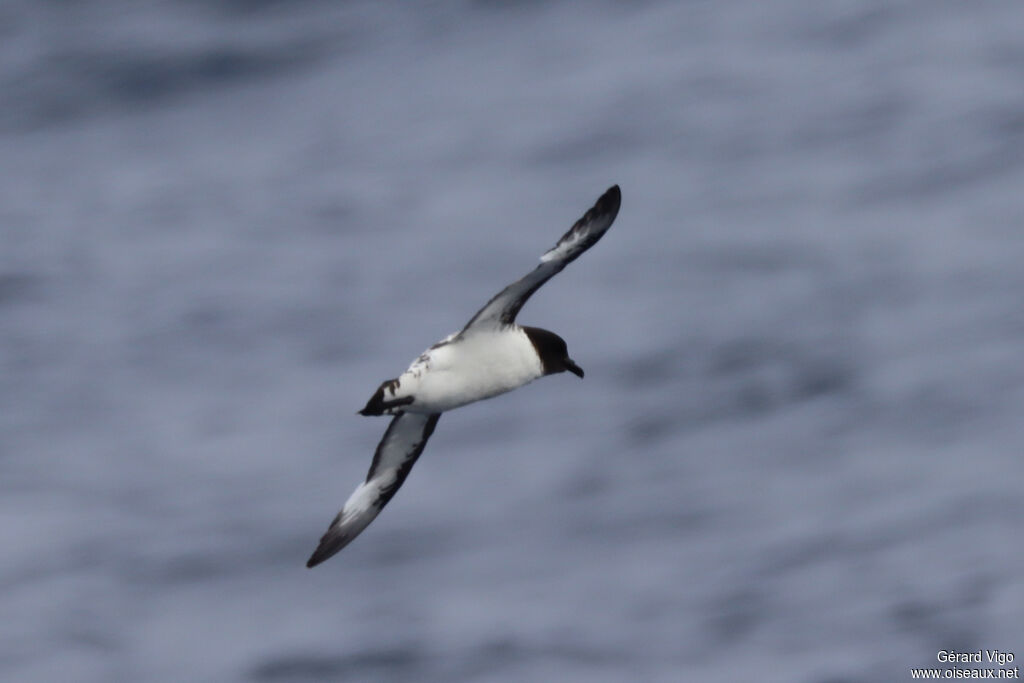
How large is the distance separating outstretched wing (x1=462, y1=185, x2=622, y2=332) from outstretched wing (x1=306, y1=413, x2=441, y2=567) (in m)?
2.49

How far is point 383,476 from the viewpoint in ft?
53.9

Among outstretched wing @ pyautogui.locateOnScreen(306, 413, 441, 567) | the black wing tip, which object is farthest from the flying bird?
the black wing tip

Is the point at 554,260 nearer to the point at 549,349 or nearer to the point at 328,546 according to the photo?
the point at 549,349

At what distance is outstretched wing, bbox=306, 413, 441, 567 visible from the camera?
16.1 metres

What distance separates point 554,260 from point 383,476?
14.1 ft

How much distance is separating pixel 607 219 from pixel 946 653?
1911 cm

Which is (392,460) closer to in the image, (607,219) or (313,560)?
(313,560)

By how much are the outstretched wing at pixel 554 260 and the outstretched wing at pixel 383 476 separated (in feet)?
8.18

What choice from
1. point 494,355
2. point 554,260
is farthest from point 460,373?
point 554,260

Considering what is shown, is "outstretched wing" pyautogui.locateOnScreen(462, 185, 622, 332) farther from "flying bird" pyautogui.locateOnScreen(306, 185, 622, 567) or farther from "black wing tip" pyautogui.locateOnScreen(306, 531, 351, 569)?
"black wing tip" pyautogui.locateOnScreen(306, 531, 351, 569)

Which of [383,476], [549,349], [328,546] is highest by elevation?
[549,349]

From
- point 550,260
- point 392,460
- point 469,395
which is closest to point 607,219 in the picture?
point 550,260

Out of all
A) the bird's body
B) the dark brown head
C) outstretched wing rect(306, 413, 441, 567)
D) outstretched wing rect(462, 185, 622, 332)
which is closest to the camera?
outstretched wing rect(462, 185, 622, 332)

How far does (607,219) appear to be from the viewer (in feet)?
44.4
